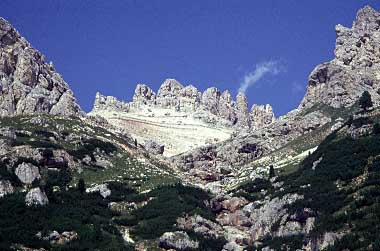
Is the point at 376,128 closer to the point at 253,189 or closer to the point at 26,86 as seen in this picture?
the point at 253,189

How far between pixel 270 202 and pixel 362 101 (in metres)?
42.5

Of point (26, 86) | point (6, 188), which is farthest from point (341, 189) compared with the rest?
point (26, 86)

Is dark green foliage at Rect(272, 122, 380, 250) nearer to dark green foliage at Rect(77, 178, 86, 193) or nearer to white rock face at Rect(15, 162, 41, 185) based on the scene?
dark green foliage at Rect(77, 178, 86, 193)

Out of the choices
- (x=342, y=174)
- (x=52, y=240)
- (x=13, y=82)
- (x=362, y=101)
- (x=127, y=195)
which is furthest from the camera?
(x=13, y=82)

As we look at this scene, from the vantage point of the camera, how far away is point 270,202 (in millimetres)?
124562

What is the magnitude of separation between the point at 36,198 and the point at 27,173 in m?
21.2

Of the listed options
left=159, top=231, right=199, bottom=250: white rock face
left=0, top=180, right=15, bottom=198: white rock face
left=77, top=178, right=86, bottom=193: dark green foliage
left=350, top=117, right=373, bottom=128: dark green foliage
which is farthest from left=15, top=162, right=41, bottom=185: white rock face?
left=350, top=117, right=373, bottom=128: dark green foliage

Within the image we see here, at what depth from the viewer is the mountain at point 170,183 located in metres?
104

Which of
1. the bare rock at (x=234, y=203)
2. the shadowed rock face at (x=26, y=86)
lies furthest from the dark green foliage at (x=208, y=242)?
the shadowed rock face at (x=26, y=86)

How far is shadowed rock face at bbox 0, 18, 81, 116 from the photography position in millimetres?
180375

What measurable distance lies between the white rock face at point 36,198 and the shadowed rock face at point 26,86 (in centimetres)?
6407

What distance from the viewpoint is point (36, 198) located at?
379 feet

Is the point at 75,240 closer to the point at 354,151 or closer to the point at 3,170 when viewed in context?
the point at 3,170

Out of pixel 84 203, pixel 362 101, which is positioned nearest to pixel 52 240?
pixel 84 203
